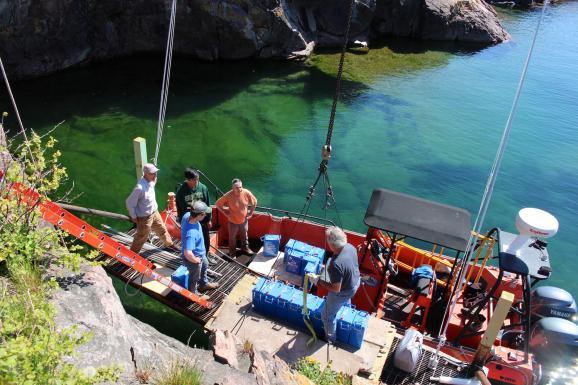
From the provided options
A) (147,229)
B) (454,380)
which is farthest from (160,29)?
(454,380)

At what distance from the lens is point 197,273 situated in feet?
26.3

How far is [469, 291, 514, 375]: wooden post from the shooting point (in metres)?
6.63

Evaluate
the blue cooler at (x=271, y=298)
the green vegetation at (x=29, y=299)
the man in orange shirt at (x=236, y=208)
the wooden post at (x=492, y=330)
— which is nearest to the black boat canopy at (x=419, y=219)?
the wooden post at (x=492, y=330)

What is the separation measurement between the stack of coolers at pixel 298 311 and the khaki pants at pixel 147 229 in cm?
228

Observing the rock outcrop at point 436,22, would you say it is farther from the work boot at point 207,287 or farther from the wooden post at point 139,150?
the work boot at point 207,287

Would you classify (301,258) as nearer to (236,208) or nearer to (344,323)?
(236,208)

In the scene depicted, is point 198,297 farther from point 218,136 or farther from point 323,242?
point 218,136

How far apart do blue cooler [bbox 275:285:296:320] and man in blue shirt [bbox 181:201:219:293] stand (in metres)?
1.40

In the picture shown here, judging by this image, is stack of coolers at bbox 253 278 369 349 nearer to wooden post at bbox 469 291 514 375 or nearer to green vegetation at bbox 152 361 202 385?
wooden post at bbox 469 291 514 375

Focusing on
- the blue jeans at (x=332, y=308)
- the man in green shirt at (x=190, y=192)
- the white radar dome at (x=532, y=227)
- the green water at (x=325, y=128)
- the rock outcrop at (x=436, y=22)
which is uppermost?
the rock outcrop at (x=436, y=22)

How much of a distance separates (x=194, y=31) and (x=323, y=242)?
2009cm

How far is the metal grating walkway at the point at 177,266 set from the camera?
8.24 meters

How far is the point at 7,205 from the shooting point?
16.1 feet

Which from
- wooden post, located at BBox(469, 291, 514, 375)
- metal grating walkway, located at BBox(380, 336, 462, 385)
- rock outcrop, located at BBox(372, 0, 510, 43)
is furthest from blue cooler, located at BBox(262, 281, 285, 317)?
rock outcrop, located at BBox(372, 0, 510, 43)
